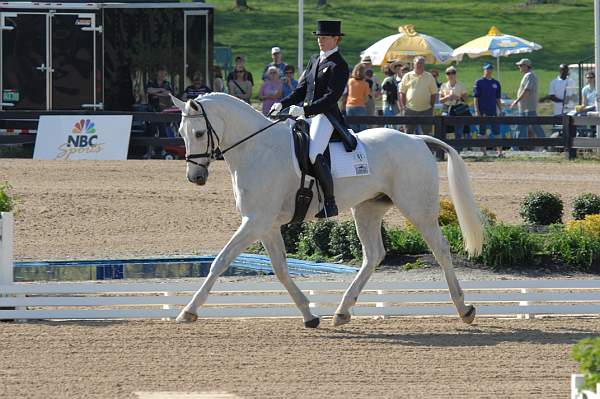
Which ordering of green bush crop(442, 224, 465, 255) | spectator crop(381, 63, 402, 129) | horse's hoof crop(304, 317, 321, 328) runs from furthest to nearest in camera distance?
spectator crop(381, 63, 402, 129)
green bush crop(442, 224, 465, 255)
horse's hoof crop(304, 317, 321, 328)

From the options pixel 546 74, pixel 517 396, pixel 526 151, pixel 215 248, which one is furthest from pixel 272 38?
pixel 517 396

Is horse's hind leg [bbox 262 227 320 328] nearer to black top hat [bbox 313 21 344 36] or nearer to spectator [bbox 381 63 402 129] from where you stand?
black top hat [bbox 313 21 344 36]

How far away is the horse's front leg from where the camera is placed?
10.2 meters

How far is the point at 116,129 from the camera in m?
24.1

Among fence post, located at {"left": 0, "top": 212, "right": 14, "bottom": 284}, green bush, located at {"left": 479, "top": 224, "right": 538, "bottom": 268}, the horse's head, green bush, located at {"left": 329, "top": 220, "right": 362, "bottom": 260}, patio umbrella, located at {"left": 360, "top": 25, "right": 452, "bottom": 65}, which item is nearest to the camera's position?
the horse's head

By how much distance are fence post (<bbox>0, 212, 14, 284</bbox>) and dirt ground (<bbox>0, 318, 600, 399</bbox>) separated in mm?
526

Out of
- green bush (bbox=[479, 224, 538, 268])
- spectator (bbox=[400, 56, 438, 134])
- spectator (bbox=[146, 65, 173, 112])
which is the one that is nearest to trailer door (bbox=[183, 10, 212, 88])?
spectator (bbox=[146, 65, 173, 112])

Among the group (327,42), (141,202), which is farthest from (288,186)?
(141,202)

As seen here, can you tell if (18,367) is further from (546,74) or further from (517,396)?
(546,74)

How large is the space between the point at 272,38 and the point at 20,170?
28353mm

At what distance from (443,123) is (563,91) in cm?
626

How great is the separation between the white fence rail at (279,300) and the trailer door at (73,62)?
14325 millimetres

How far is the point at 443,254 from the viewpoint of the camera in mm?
11125

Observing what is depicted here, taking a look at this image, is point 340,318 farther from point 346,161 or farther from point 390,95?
point 390,95
